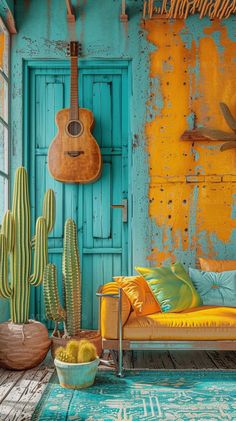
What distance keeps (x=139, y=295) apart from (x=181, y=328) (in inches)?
16.4

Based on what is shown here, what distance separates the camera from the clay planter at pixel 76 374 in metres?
3.32

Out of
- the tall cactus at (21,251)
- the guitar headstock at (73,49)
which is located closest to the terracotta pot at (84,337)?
the tall cactus at (21,251)

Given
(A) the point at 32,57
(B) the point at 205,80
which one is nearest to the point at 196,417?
(B) the point at 205,80

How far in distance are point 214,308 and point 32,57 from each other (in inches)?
110

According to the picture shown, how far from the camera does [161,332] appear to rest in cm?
369

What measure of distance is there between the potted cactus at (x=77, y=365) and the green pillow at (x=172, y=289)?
77cm

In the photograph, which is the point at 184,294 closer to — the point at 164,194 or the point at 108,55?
the point at 164,194

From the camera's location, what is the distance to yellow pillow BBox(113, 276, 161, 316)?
12.8ft

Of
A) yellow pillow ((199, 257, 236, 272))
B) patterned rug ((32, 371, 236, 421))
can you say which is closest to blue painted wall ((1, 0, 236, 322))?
yellow pillow ((199, 257, 236, 272))

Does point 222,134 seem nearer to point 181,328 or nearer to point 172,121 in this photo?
point 172,121

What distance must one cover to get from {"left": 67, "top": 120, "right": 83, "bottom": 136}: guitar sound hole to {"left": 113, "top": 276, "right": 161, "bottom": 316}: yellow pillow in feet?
4.64

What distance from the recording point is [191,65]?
4.94 metres

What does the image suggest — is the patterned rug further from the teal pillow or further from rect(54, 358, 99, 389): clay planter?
the teal pillow

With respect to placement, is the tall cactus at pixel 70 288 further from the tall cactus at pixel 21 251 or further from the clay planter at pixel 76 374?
the clay planter at pixel 76 374
